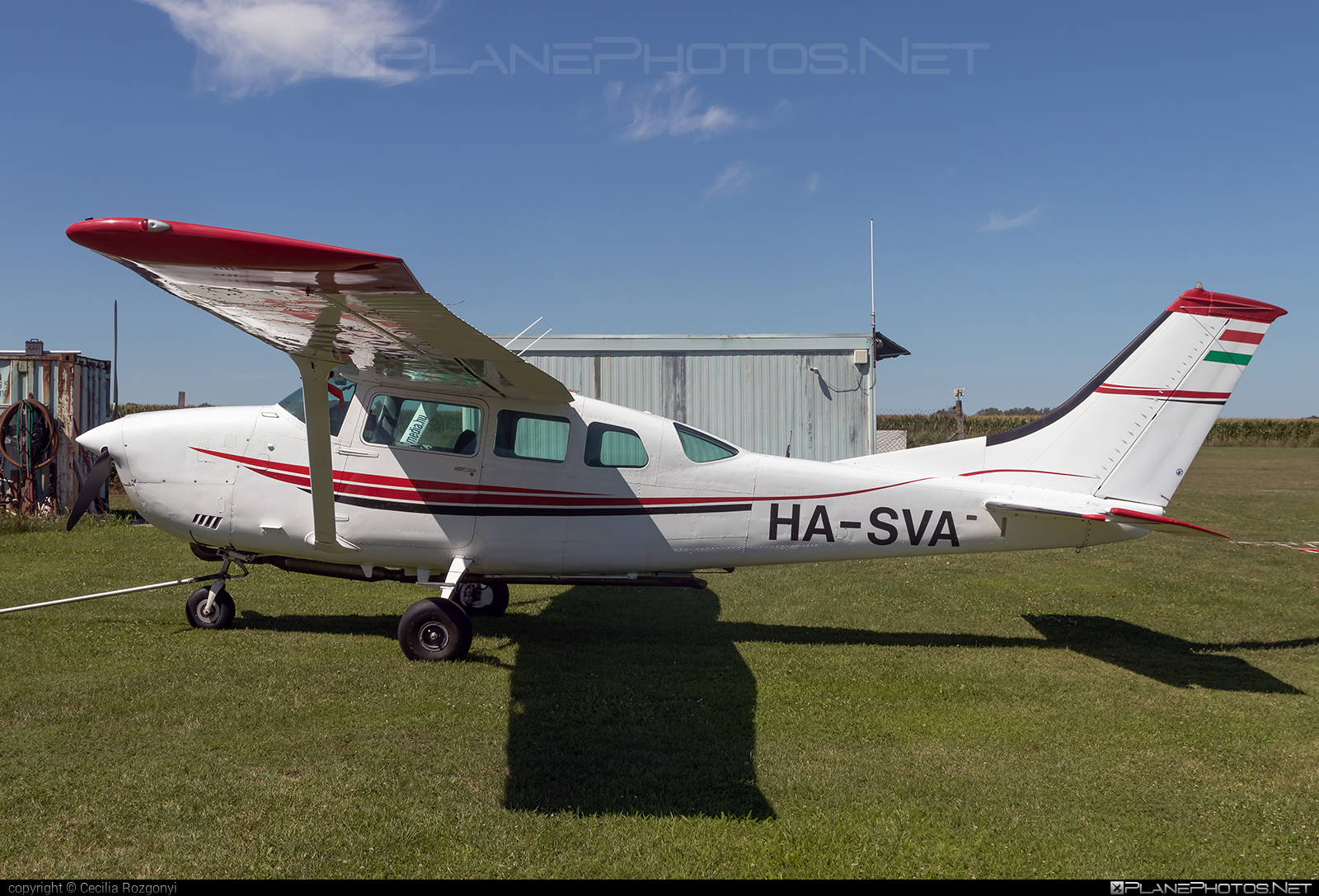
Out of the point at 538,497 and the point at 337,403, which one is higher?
the point at 337,403

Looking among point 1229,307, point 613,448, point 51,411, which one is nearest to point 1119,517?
point 1229,307

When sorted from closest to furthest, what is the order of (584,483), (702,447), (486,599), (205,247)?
(205,247), (584,483), (702,447), (486,599)

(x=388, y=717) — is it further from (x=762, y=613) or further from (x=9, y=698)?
(x=762, y=613)

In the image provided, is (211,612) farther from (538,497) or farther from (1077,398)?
(1077,398)

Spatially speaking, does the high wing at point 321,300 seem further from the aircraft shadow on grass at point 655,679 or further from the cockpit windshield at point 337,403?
the aircraft shadow on grass at point 655,679

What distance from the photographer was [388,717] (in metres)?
5.38

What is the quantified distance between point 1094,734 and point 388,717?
4.70 m

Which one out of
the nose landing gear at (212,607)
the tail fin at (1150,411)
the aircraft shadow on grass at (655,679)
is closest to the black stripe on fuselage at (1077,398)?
the tail fin at (1150,411)

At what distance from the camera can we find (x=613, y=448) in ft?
23.7

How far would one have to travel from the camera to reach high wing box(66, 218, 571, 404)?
3.61 meters

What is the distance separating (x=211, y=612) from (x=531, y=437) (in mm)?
3516

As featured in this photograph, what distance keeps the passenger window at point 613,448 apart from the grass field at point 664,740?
170cm

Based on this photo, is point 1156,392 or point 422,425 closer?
point 422,425

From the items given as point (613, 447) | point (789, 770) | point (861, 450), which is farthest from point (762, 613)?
point (861, 450)
